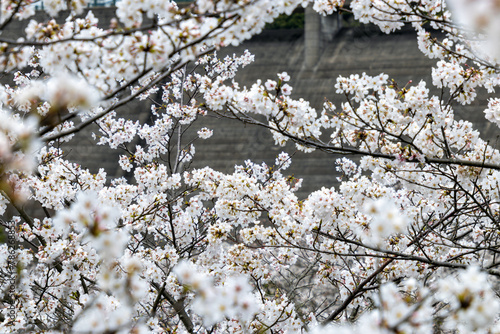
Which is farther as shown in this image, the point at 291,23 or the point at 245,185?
the point at 291,23

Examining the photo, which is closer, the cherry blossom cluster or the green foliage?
the cherry blossom cluster

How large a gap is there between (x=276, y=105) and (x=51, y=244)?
6.94 ft

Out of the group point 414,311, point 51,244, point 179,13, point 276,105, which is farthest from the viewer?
point 51,244

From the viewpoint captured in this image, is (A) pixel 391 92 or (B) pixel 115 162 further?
(B) pixel 115 162

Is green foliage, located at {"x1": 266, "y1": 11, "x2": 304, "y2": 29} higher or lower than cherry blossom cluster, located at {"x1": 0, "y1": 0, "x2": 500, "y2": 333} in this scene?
higher

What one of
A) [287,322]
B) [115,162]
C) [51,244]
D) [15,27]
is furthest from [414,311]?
[15,27]

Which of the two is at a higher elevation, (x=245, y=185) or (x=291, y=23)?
(x=291, y=23)

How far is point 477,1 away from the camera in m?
1.24

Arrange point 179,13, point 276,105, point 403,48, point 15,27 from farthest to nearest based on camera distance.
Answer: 1. point 15,27
2. point 403,48
3. point 276,105
4. point 179,13

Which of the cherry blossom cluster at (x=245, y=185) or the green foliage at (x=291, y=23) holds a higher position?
the green foliage at (x=291, y=23)

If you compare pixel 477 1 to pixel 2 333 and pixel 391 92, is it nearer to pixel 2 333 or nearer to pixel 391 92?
pixel 391 92

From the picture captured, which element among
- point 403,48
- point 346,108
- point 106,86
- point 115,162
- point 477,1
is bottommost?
point 477,1

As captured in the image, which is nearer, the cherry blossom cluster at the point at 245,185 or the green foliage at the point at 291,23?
the cherry blossom cluster at the point at 245,185

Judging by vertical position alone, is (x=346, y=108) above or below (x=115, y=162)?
below
